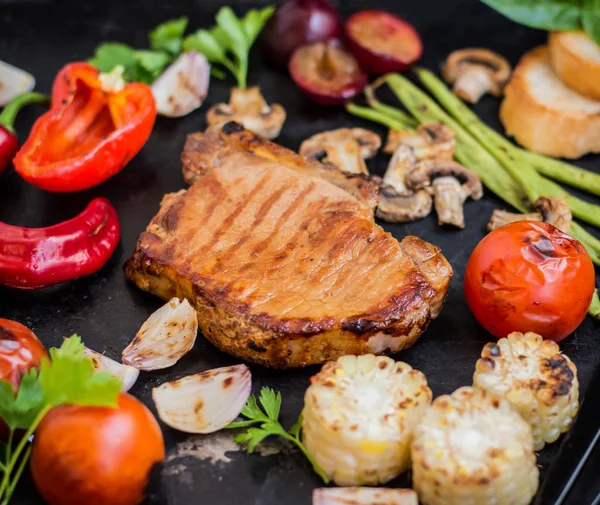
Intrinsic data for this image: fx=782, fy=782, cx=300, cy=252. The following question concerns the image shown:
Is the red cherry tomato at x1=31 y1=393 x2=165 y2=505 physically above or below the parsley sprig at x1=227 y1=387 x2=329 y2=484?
above

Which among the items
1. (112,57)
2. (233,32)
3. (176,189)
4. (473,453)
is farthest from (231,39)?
(473,453)

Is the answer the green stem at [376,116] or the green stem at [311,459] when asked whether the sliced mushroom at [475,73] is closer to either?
the green stem at [376,116]

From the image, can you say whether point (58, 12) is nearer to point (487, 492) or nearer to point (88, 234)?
point (88, 234)

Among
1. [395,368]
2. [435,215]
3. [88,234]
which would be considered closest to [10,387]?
[88,234]

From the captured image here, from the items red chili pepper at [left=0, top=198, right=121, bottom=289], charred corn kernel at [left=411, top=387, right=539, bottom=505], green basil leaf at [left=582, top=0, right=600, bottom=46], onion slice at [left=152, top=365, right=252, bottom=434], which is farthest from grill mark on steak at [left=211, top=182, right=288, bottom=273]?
green basil leaf at [left=582, top=0, right=600, bottom=46]

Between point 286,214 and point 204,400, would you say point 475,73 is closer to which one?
point 286,214

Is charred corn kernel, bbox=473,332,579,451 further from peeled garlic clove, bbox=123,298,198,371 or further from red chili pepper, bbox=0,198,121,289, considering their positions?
red chili pepper, bbox=0,198,121,289
